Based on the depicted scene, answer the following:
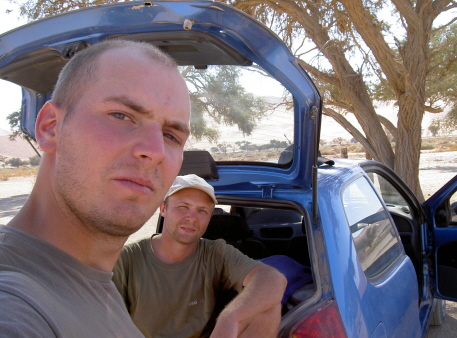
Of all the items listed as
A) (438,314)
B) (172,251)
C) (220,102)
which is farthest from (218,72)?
(438,314)

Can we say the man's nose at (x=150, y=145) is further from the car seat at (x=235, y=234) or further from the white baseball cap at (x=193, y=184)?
the car seat at (x=235, y=234)

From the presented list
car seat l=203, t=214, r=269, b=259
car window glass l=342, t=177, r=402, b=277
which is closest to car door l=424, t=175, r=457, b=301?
car window glass l=342, t=177, r=402, b=277

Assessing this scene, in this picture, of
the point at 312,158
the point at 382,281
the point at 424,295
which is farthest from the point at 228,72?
the point at 424,295

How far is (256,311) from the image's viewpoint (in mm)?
1783

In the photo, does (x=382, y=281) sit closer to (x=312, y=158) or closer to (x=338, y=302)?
(x=338, y=302)

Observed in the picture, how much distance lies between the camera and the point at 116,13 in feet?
5.38

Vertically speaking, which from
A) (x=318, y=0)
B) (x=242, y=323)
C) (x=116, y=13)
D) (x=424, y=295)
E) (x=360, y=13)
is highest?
(x=318, y=0)

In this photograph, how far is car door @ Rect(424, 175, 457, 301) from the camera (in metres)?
3.04

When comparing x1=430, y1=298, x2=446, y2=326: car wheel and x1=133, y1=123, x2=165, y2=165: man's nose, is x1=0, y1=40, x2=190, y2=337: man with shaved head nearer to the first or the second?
x1=133, y1=123, x2=165, y2=165: man's nose

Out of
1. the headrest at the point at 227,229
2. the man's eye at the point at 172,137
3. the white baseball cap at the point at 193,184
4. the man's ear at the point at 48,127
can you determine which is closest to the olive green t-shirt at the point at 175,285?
the white baseball cap at the point at 193,184

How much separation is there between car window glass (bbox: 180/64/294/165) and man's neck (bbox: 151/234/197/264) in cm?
61

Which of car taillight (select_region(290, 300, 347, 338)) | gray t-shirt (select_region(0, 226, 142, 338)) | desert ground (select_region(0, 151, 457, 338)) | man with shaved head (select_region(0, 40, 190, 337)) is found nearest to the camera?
gray t-shirt (select_region(0, 226, 142, 338))

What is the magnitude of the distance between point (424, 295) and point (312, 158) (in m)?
1.71

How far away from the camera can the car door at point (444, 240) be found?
9.98ft
